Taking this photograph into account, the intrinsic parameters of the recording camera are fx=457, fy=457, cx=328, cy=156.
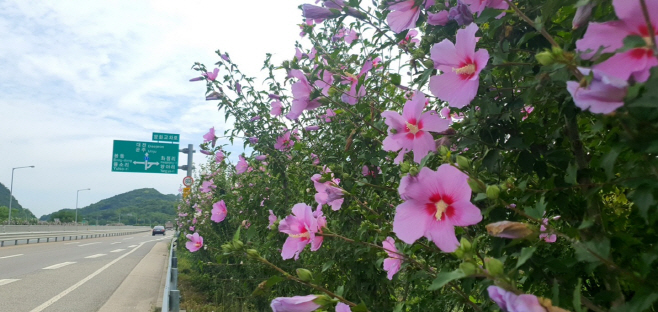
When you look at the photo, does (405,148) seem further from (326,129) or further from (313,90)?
(326,129)

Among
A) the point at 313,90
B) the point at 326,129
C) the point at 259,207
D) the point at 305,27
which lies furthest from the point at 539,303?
the point at 259,207

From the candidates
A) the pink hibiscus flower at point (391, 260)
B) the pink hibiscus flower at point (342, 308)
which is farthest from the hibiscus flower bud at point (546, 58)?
the pink hibiscus flower at point (391, 260)

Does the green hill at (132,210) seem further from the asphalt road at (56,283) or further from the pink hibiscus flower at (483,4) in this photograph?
Result: the pink hibiscus flower at (483,4)

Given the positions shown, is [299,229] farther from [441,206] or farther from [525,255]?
[525,255]

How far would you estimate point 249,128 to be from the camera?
3635 millimetres

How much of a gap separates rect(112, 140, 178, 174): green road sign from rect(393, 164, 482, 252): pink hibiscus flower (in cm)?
1869

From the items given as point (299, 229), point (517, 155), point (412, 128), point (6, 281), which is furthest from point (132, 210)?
point (517, 155)

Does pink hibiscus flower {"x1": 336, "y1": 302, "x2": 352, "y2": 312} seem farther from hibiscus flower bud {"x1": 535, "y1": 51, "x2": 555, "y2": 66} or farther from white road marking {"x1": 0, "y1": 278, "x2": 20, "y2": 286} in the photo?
white road marking {"x1": 0, "y1": 278, "x2": 20, "y2": 286}

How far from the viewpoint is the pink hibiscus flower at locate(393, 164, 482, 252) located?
0.78 meters

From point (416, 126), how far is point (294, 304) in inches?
18.8

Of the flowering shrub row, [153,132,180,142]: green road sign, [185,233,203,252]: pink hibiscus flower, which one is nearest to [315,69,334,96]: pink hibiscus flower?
the flowering shrub row

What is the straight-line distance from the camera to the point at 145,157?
61.2ft

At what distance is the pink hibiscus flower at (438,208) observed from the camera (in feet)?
2.55

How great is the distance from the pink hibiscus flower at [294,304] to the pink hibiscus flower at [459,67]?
1.47 feet
